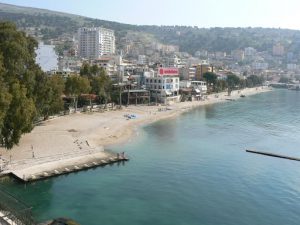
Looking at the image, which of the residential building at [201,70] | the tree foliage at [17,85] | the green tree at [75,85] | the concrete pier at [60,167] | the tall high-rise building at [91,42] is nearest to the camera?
the concrete pier at [60,167]

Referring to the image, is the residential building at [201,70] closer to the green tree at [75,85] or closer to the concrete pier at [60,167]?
the green tree at [75,85]

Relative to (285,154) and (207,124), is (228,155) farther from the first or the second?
(207,124)

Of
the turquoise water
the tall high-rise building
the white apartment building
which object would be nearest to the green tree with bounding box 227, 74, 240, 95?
the white apartment building

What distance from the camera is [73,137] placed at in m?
50.1

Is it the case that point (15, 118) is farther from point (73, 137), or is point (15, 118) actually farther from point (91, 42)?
point (91, 42)

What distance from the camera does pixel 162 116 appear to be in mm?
76875

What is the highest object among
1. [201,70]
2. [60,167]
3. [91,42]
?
[91,42]

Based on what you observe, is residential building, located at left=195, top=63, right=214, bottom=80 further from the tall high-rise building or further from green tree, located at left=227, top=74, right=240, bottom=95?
the tall high-rise building

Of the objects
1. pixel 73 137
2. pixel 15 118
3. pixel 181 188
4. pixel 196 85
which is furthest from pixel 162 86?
pixel 181 188

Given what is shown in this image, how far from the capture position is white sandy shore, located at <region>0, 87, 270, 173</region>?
3881 cm

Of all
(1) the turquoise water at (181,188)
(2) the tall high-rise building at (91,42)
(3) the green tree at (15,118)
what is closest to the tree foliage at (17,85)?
(3) the green tree at (15,118)

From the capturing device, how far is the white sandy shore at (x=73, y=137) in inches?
1528

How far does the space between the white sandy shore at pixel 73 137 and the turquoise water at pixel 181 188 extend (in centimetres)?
310

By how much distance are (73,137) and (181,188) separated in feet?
63.9
